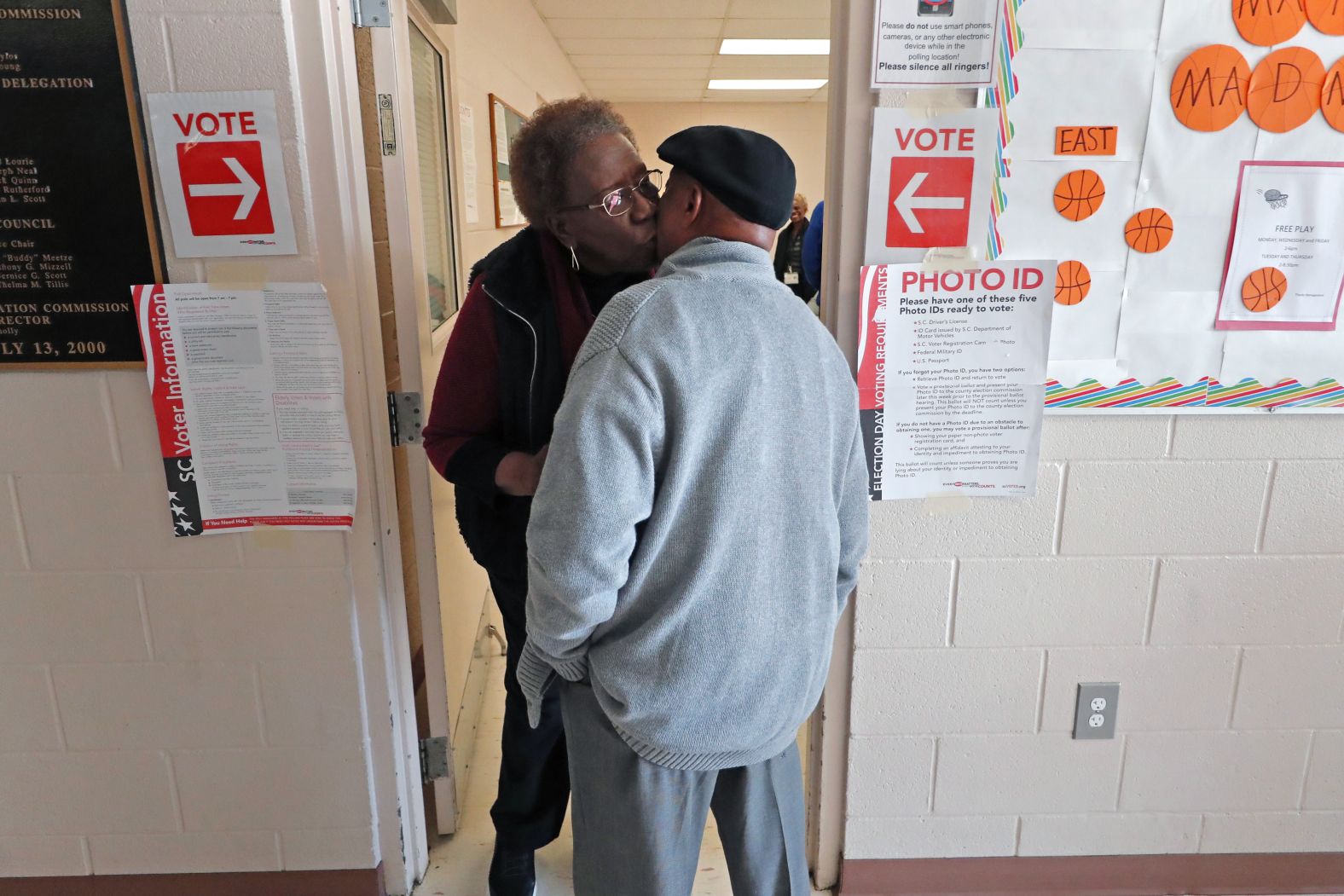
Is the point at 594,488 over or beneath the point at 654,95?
beneath

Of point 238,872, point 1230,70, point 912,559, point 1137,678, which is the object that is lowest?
point 238,872

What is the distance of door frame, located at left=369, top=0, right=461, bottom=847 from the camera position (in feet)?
5.02

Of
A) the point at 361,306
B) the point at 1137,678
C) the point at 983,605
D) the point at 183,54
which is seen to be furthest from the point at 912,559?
the point at 183,54

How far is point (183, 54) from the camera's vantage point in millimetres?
1306

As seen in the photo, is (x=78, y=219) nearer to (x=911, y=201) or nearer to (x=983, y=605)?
(x=911, y=201)

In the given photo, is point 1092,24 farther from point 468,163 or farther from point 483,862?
point 483,862

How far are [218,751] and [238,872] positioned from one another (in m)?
0.28

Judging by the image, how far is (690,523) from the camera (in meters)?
0.98

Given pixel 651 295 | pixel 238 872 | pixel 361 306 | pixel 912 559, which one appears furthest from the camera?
pixel 238 872

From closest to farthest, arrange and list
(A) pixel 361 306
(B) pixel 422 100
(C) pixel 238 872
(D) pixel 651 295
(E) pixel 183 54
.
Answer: (D) pixel 651 295 < (E) pixel 183 54 < (A) pixel 361 306 < (C) pixel 238 872 < (B) pixel 422 100

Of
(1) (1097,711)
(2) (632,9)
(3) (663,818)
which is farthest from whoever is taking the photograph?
(2) (632,9)

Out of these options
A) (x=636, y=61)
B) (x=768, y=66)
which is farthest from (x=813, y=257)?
(x=768, y=66)

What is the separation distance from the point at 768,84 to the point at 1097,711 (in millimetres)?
7678

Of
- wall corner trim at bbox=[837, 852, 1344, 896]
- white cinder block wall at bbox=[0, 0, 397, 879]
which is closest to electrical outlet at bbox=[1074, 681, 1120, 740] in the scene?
wall corner trim at bbox=[837, 852, 1344, 896]
